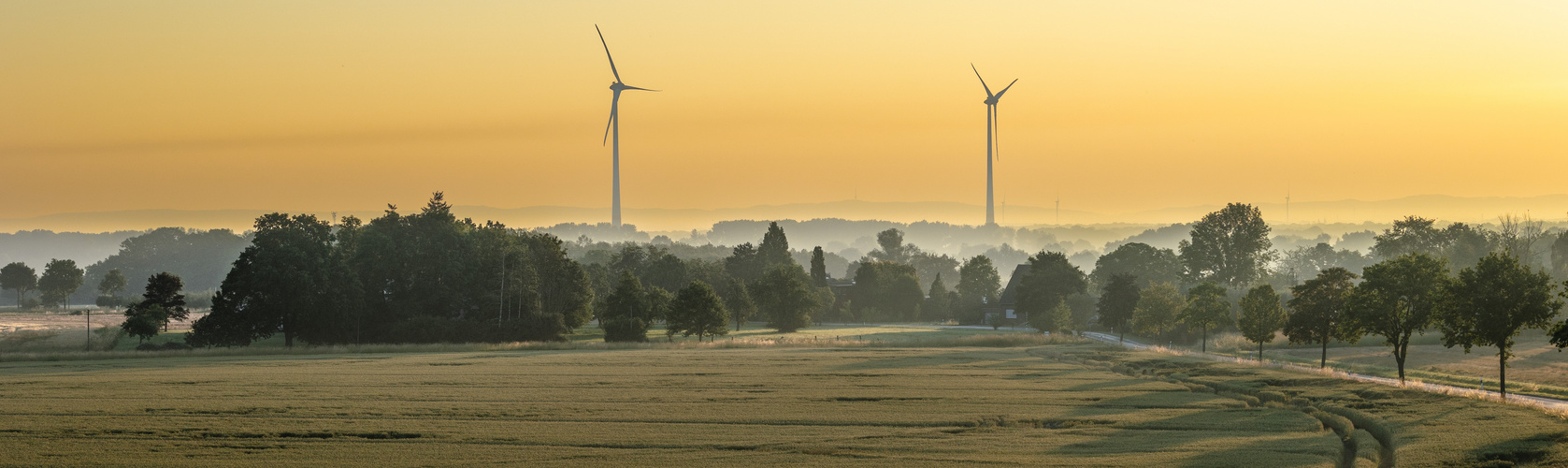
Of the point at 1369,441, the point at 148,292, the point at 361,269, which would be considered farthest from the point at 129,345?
the point at 1369,441

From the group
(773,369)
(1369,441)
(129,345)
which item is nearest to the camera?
(1369,441)

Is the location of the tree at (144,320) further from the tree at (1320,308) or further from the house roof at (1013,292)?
the house roof at (1013,292)

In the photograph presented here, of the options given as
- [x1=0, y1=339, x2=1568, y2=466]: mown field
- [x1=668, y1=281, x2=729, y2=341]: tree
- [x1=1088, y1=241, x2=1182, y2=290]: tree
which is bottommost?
[x1=0, y1=339, x2=1568, y2=466]: mown field

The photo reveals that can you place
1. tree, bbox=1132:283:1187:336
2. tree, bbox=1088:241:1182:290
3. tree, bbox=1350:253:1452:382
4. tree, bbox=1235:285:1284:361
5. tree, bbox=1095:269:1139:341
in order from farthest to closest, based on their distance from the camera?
tree, bbox=1088:241:1182:290
tree, bbox=1095:269:1139:341
tree, bbox=1132:283:1187:336
tree, bbox=1235:285:1284:361
tree, bbox=1350:253:1452:382

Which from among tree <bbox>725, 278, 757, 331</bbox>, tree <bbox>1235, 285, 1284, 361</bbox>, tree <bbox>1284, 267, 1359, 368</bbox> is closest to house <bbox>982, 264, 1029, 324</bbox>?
tree <bbox>725, 278, 757, 331</bbox>

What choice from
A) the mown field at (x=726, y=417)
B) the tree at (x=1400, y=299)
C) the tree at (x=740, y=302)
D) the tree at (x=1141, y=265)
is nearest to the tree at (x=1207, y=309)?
the tree at (x=1400, y=299)

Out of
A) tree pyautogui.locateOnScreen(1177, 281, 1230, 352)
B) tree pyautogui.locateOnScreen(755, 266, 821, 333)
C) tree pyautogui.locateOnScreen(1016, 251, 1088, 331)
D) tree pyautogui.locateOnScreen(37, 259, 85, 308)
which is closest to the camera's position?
tree pyautogui.locateOnScreen(1177, 281, 1230, 352)

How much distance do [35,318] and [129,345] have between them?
61.1m

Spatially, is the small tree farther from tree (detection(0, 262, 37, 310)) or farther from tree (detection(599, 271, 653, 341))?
tree (detection(0, 262, 37, 310))

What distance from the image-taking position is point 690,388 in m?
47.1

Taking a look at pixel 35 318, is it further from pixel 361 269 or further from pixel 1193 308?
pixel 1193 308

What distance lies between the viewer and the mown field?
98.5 ft

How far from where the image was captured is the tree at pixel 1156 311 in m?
100

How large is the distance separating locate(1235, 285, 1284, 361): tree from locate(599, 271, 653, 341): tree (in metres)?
52.0
